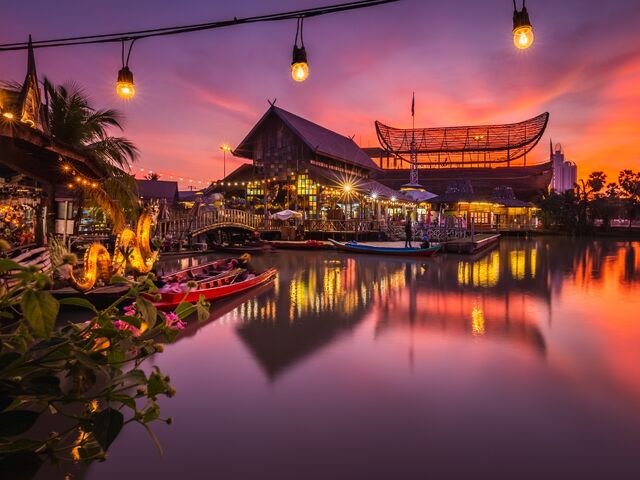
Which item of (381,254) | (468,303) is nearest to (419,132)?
(381,254)

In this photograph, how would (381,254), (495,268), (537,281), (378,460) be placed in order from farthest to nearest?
(381,254)
(495,268)
(537,281)
(378,460)

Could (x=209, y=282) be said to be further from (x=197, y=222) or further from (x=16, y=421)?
(x=197, y=222)

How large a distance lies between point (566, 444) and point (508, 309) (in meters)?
6.96

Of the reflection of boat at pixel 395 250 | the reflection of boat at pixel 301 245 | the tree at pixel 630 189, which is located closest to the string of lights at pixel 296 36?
the reflection of boat at pixel 395 250

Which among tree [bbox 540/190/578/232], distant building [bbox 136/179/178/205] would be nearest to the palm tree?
distant building [bbox 136/179/178/205]

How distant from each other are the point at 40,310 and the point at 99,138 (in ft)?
A: 54.5

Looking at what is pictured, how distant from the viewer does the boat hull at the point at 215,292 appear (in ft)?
30.2

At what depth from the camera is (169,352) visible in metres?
7.68

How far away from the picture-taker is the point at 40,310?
1429 mm

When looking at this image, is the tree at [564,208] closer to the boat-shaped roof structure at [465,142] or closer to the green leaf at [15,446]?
the boat-shaped roof structure at [465,142]

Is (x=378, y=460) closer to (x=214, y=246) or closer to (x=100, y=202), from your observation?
(x=100, y=202)

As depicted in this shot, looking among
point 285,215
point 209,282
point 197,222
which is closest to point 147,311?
point 209,282

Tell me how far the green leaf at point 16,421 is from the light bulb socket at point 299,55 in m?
6.99

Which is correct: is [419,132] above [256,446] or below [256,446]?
above
